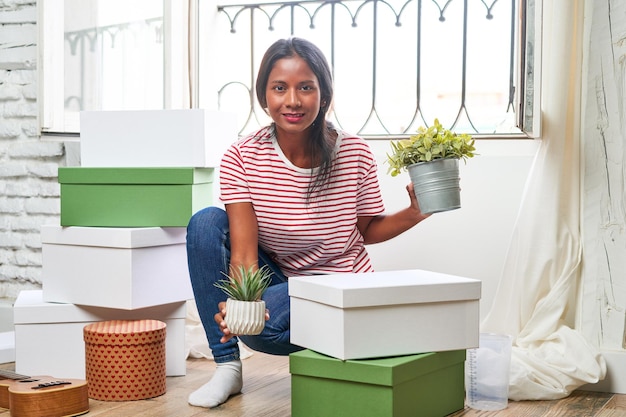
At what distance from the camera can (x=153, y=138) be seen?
2.45m

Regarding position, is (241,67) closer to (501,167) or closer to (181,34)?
(181,34)

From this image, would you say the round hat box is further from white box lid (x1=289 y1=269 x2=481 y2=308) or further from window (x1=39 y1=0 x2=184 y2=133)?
window (x1=39 y1=0 x2=184 y2=133)

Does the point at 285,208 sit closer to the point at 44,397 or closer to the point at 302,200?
the point at 302,200

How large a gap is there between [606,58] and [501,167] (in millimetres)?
472

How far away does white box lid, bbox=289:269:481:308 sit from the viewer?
5.88ft

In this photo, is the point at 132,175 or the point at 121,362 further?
the point at 132,175

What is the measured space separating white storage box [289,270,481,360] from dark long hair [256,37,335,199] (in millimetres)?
300

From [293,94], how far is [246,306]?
0.52 meters

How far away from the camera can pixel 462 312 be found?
6.30ft

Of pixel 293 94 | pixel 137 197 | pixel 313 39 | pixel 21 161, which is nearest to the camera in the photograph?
pixel 293 94

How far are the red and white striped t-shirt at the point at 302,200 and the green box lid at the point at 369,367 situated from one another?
329 mm

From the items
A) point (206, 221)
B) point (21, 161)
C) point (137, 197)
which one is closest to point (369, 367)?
point (206, 221)

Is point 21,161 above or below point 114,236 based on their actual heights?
above

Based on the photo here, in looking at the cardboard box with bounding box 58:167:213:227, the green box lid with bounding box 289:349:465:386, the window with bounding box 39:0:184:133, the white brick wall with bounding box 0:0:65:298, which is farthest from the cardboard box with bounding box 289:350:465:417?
the white brick wall with bounding box 0:0:65:298
